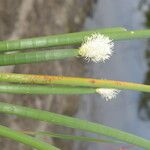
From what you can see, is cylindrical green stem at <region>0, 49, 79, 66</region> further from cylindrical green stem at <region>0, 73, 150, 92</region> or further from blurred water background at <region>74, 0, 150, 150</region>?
blurred water background at <region>74, 0, 150, 150</region>

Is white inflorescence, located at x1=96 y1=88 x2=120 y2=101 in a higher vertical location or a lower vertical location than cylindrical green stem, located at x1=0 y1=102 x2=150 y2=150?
higher

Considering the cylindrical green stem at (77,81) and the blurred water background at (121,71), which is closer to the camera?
the cylindrical green stem at (77,81)

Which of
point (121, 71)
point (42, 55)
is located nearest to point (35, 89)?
point (42, 55)

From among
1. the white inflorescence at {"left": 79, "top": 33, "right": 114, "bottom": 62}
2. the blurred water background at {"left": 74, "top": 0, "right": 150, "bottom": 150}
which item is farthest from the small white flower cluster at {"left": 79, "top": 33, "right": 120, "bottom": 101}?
the blurred water background at {"left": 74, "top": 0, "right": 150, "bottom": 150}

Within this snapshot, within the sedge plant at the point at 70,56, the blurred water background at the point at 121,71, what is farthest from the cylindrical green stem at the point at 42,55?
the blurred water background at the point at 121,71

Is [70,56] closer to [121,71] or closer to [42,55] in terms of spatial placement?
[42,55]

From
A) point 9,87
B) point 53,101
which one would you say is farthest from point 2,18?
point 9,87

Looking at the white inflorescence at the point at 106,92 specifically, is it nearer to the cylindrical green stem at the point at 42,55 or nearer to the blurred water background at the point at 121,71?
the cylindrical green stem at the point at 42,55

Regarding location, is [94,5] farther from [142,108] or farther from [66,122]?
[66,122]
